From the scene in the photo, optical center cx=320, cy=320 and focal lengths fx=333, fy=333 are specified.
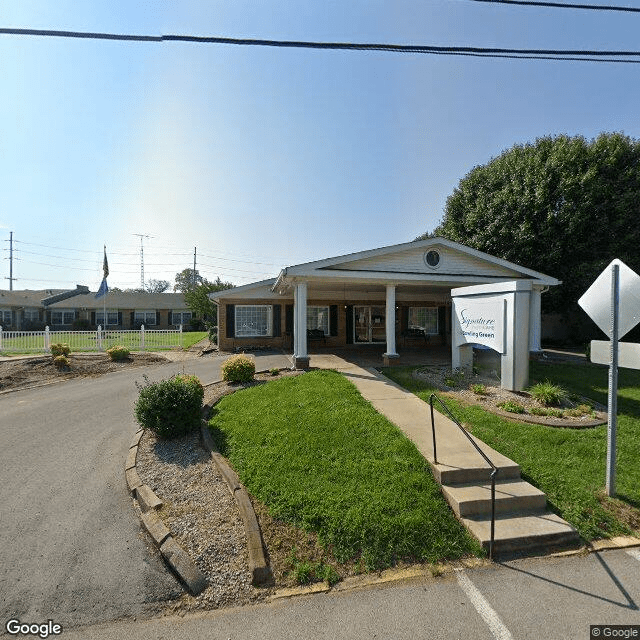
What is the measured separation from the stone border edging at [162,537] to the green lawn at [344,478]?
97 cm

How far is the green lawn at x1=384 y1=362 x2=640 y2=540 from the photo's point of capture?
12.5 ft

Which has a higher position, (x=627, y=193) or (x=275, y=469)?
(x=627, y=193)

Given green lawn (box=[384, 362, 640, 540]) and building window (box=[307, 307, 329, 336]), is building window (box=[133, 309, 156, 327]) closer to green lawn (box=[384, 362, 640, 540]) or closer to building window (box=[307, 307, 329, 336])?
building window (box=[307, 307, 329, 336])

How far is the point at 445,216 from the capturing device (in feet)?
79.0

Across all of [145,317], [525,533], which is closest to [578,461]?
[525,533]

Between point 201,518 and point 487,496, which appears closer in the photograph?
point 201,518

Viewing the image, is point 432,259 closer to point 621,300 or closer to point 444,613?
point 621,300

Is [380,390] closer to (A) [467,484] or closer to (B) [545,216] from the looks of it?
(A) [467,484]

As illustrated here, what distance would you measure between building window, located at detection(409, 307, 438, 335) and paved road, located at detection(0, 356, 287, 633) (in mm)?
14672

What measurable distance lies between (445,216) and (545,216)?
664cm

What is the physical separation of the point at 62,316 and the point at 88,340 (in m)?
24.0

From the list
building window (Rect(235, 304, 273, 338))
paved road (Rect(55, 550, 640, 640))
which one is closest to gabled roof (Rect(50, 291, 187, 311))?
building window (Rect(235, 304, 273, 338))

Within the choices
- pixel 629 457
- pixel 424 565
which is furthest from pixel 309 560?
pixel 629 457

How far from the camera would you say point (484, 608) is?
2740 mm
